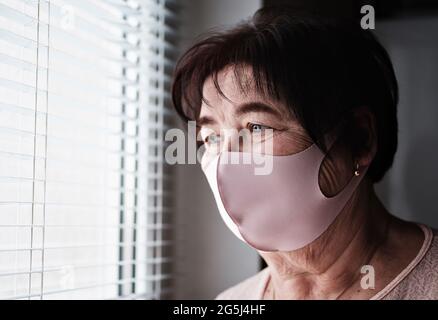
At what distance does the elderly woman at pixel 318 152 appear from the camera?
1014mm

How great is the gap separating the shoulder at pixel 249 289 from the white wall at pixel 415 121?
274 mm

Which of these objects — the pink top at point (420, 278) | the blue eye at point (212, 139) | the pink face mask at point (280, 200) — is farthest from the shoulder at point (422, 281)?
the blue eye at point (212, 139)

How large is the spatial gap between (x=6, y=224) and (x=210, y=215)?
384mm

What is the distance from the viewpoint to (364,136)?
1.03m

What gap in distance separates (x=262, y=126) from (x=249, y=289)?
32 centimetres

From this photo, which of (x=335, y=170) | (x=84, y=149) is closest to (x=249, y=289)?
(x=335, y=170)

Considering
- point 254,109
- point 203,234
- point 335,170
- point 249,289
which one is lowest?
point 249,289

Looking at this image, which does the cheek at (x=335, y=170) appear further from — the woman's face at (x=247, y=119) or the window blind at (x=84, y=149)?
the window blind at (x=84, y=149)

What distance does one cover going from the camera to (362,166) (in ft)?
3.39

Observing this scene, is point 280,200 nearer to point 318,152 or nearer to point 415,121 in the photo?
point 318,152

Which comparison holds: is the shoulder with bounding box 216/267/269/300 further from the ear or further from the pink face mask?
the ear

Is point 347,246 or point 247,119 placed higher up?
point 247,119

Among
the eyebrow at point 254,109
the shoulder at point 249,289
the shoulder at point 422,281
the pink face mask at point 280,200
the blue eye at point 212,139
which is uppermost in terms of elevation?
the eyebrow at point 254,109

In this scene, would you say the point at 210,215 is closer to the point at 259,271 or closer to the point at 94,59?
the point at 259,271
